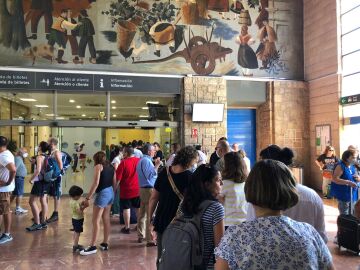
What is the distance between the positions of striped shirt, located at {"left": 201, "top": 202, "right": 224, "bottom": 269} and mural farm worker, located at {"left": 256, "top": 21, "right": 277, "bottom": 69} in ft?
35.8

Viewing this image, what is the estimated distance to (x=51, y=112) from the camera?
1112 cm

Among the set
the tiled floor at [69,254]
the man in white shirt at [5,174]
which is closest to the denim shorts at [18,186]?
the tiled floor at [69,254]

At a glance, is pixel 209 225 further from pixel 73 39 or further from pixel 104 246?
pixel 73 39

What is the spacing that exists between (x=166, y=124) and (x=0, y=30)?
5665mm

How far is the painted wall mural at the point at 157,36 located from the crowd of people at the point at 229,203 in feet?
19.8

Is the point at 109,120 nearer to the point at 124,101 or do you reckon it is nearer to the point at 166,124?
the point at 124,101

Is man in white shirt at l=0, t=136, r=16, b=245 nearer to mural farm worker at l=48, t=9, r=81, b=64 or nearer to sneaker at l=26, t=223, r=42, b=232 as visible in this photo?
sneaker at l=26, t=223, r=42, b=232

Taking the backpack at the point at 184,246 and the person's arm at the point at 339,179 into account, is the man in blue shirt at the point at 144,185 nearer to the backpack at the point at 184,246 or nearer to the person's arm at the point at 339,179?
the person's arm at the point at 339,179

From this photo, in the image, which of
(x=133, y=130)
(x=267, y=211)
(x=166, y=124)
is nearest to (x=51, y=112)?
(x=133, y=130)

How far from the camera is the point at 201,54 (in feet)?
39.9

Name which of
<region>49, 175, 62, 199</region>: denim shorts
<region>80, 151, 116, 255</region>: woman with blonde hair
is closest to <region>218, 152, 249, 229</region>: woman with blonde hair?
<region>80, 151, 116, 255</region>: woman with blonde hair

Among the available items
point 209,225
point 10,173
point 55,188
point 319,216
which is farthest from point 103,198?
point 319,216

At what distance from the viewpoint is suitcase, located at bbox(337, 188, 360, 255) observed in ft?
16.9

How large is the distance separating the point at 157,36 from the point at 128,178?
681 centimetres
